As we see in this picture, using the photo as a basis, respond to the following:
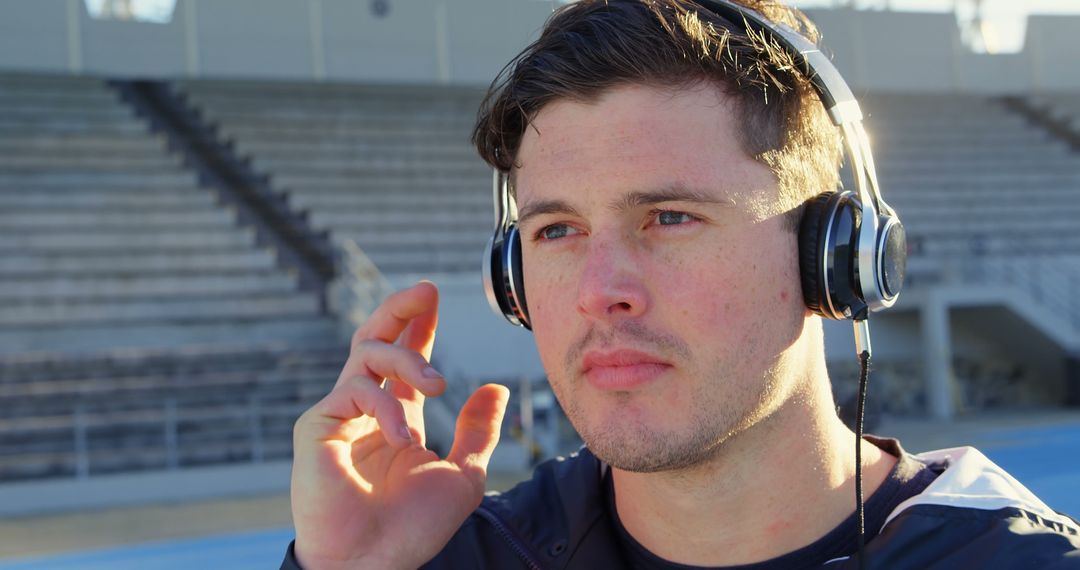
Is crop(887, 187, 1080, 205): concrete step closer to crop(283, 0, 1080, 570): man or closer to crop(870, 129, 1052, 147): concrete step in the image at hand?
crop(870, 129, 1052, 147): concrete step

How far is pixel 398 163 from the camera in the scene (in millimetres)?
11008

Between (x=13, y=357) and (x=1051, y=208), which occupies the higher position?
(x=1051, y=208)

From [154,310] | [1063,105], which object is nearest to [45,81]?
[154,310]

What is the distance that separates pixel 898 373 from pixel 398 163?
575 cm

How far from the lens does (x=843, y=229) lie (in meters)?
1.32

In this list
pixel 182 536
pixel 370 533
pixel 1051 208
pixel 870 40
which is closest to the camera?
pixel 370 533

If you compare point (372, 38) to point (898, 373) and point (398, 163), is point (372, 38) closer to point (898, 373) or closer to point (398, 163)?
point (398, 163)

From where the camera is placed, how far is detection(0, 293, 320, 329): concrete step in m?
8.21

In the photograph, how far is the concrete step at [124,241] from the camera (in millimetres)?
8703

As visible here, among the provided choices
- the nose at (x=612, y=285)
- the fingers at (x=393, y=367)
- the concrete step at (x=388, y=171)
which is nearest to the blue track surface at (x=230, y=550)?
the fingers at (x=393, y=367)

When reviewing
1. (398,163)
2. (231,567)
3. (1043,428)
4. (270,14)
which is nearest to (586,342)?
(231,567)

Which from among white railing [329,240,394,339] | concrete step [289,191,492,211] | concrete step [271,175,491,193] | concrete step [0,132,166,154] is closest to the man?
white railing [329,240,394,339]

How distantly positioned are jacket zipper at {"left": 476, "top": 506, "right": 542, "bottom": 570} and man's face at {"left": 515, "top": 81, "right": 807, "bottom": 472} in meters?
0.29

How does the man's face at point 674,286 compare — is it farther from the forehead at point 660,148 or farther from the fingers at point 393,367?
the fingers at point 393,367
